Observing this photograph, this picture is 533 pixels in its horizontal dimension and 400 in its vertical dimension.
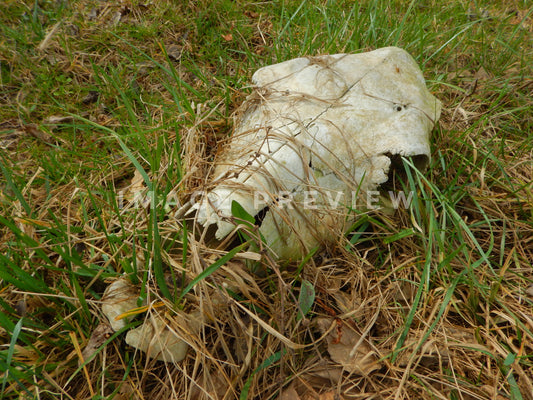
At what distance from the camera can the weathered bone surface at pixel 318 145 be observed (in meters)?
1.53

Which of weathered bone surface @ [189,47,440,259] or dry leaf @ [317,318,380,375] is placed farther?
weathered bone surface @ [189,47,440,259]

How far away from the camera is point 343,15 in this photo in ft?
9.09

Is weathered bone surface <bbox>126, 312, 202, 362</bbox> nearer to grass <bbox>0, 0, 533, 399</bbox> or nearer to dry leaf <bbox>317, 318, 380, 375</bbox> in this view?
grass <bbox>0, 0, 533, 399</bbox>

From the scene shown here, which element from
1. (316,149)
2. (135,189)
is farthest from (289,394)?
(135,189)

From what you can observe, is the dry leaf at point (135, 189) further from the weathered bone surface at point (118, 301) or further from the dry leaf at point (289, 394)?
the dry leaf at point (289, 394)

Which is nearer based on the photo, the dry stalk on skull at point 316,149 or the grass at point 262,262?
the grass at point 262,262

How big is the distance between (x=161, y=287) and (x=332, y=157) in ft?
3.04

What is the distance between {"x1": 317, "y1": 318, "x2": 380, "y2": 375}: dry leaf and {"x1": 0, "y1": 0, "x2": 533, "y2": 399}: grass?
0.02 meters

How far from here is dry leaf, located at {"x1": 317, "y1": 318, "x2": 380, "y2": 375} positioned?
4.63 feet

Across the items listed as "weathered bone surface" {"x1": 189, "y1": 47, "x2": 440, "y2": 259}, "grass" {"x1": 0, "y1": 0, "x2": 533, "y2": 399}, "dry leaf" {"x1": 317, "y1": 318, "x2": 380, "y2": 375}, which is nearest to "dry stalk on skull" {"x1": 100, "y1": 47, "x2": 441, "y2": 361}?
"weathered bone surface" {"x1": 189, "y1": 47, "x2": 440, "y2": 259}

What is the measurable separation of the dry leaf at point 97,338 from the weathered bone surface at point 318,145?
0.57 m

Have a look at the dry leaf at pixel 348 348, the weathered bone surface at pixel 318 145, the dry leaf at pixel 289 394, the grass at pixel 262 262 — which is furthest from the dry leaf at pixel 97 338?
the dry leaf at pixel 348 348

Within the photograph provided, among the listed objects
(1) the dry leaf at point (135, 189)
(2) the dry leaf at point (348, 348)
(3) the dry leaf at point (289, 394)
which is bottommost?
(2) the dry leaf at point (348, 348)

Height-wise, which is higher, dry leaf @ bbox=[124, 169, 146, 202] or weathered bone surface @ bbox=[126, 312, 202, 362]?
dry leaf @ bbox=[124, 169, 146, 202]
